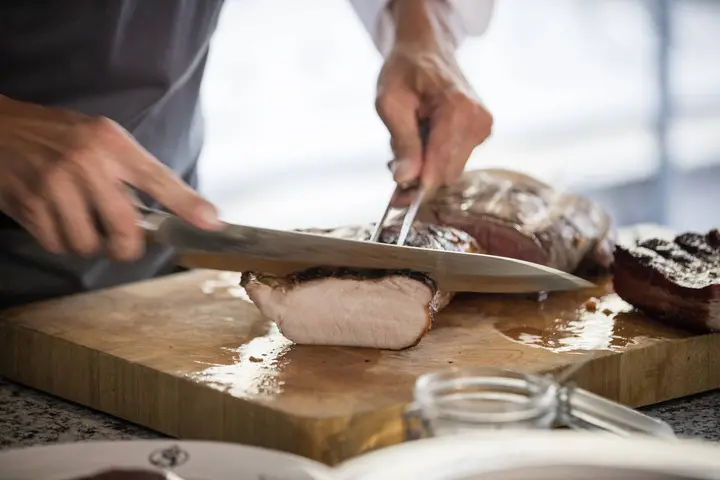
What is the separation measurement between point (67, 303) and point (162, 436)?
561 mm

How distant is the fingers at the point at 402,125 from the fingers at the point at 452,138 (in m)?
0.03

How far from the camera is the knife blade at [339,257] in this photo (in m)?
1.82

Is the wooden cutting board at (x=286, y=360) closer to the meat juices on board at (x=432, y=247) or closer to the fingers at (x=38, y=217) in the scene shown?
the meat juices on board at (x=432, y=247)

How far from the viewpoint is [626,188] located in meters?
6.80

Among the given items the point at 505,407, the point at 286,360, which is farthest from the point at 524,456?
the point at 286,360

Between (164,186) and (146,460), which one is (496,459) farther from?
(164,186)

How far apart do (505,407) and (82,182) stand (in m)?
0.83

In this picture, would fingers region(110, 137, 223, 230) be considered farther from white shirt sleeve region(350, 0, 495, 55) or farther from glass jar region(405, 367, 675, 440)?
white shirt sleeve region(350, 0, 495, 55)

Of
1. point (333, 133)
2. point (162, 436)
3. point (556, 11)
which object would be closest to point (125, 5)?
point (162, 436)

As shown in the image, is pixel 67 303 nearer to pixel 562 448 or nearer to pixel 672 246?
pixel 672 246

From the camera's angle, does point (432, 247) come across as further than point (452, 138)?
No

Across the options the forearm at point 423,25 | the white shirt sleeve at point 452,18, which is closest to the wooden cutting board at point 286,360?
the forearm at point 423,25

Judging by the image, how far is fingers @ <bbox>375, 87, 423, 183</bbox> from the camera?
7.39 feet

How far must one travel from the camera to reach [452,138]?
2.30 metres
